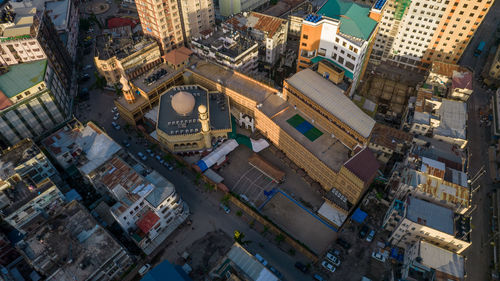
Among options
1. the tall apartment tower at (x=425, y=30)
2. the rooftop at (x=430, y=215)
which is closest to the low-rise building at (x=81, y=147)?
the rooftop at (x=430, y=215)

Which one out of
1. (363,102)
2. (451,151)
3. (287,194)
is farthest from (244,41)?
(451,151)

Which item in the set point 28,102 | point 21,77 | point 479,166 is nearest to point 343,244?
point 479,166

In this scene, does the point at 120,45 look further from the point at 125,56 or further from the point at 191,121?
the point at 191,121

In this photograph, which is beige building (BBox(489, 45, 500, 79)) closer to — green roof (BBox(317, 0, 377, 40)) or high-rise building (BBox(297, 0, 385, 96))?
high-rise building (BBox(297, 0, 385, 96))

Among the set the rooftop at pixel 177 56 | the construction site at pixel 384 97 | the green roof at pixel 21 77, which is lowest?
the construction site at pixel 384 97

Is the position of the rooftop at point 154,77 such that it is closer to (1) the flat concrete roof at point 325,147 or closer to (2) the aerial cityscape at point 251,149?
(2) the aerial cityscape at point 251,149

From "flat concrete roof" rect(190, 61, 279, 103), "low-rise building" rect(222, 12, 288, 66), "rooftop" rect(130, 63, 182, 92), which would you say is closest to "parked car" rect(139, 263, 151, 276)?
"flat concrete roof" rect(190, 61, 279, 103)
